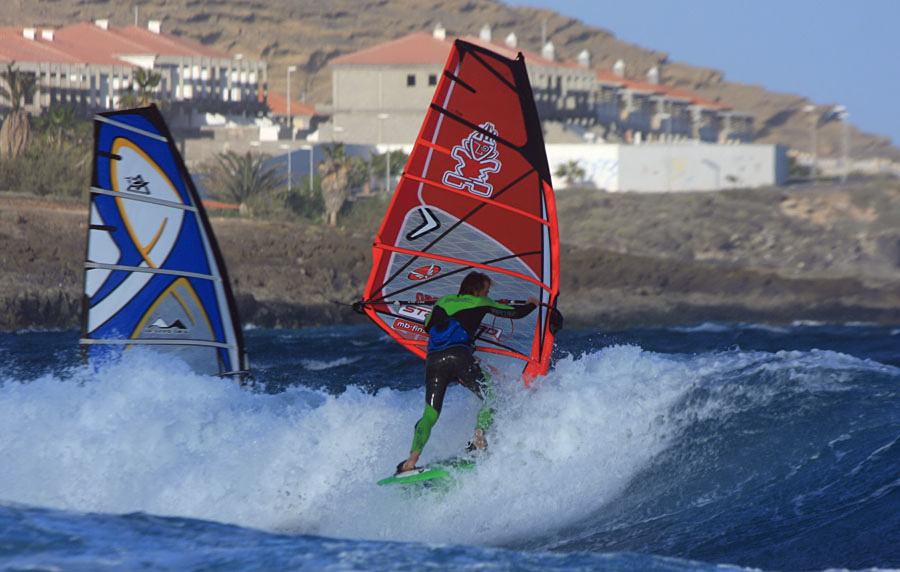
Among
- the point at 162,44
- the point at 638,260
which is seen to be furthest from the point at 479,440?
the point at 162,44

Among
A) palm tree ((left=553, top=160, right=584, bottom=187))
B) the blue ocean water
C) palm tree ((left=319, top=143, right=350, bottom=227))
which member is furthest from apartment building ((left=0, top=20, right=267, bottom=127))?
the blue ocean water

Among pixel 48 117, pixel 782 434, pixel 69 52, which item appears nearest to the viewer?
pixel 782 434

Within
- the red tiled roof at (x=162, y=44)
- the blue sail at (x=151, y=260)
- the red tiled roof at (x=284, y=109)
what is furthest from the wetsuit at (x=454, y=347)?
the red tiled roof at (x=284, y=109)

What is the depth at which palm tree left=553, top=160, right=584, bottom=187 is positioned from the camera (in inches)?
1597

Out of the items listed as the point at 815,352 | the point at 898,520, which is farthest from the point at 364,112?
the point at 898,520

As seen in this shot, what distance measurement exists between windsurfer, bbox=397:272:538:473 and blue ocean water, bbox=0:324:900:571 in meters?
0.45

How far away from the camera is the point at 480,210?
7785 millimetres

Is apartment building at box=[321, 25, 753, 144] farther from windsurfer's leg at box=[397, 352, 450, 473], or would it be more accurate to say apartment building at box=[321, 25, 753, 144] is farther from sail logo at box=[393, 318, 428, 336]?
windsurfer's leg at box=[397, 352, 450, 473]

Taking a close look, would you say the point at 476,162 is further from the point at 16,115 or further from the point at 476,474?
the point at 16,115

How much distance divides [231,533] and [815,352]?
5.71m

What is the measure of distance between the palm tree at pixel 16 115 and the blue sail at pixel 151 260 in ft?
74.8

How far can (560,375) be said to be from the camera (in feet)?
24.8

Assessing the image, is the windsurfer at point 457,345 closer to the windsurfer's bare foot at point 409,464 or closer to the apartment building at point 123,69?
the windsurfer's bare foot at point 409,464

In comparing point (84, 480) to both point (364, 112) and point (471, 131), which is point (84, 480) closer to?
point (471, 131)
